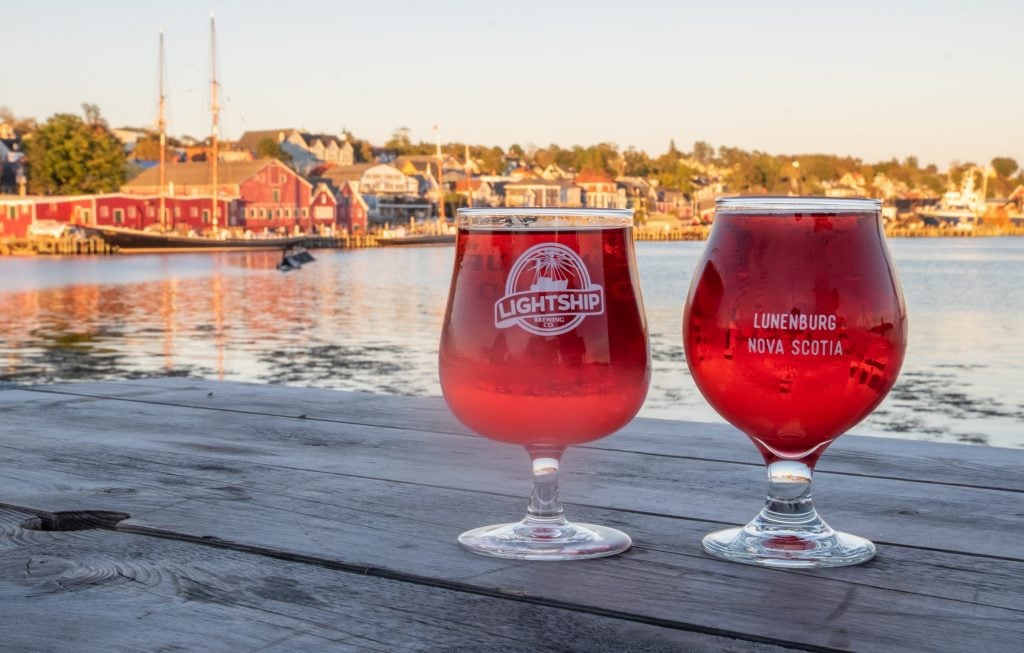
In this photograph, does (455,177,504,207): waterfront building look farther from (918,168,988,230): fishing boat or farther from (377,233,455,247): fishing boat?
(918,168,988,230): fishing boat

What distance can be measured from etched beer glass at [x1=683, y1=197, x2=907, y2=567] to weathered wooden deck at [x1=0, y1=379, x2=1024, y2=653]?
0.07 metres

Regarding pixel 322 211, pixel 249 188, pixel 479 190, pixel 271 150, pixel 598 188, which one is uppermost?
pixel 271 150

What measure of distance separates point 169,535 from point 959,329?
2678 centimetres

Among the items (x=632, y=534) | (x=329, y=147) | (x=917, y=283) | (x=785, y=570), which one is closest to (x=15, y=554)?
(x=632, y=534)

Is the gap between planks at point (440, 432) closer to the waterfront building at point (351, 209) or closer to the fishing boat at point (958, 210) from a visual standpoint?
the waterfront building at point (351, 209)

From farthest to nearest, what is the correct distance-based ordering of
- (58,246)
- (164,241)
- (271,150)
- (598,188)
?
1. (598,188)
2. (271,150)
3. (58,246)
4. (164,241)

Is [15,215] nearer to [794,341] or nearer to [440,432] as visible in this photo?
[440,432]

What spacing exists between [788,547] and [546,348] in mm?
251

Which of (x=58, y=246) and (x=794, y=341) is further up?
(x=794, y=341)

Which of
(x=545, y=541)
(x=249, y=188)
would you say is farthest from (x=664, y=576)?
(x=249, y=188)

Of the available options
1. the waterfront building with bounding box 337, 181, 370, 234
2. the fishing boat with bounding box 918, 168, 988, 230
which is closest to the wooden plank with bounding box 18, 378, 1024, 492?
the waterfront building with bounding box 337, 181, 370, 234

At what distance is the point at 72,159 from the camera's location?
74438mm

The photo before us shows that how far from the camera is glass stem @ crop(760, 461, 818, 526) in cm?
107

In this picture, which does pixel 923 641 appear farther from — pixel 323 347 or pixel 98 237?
pixel 98 237
